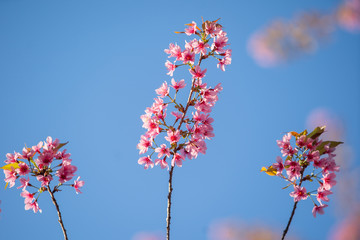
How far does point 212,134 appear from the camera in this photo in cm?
181

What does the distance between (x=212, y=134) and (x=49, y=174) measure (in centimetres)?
89

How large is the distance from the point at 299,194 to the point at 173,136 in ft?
2.59

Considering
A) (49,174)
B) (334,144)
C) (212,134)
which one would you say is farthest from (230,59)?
(49,174)

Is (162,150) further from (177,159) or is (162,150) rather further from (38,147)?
(38,147)

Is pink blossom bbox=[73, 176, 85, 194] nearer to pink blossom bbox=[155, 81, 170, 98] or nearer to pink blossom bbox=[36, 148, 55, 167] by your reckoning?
→ pink blossom bbox=[36, 148, 55, 167]

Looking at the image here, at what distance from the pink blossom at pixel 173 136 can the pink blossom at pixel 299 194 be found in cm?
73

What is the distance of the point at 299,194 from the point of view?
6.18 feet

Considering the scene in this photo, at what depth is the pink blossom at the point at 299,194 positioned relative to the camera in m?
1.87

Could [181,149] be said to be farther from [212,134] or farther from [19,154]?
[19,154]

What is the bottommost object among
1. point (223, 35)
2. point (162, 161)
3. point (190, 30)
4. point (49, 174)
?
point (162, 161)

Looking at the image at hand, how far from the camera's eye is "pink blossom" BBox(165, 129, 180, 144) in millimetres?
1728

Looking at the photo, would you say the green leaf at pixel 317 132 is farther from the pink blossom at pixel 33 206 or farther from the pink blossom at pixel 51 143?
the pink blossom at pixel 33 206

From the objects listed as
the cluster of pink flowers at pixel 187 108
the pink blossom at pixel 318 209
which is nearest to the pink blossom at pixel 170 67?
the cluster of pink flowers at pixel 187 108

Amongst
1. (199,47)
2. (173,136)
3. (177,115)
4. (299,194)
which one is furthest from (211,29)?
(299,194)
